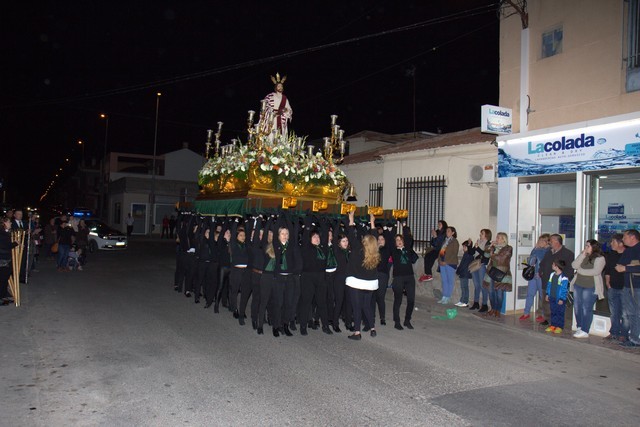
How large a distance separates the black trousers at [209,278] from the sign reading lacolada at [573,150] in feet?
21.9

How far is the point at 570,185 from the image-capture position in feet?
37.7

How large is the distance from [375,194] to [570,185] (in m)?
6.88

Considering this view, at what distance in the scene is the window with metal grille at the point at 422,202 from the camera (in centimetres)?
1452

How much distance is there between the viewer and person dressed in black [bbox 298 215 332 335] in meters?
8.46

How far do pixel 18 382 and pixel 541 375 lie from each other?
6185mm

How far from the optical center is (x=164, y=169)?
155 ft

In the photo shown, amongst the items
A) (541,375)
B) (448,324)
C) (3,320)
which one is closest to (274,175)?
(448,324)

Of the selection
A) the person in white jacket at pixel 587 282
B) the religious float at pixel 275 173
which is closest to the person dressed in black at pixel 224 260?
the religious float at pixel 275 173

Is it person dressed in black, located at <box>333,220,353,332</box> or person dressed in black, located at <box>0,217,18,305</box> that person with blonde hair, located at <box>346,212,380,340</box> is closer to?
person dressed in black, located at <box>333,220,353,332</box>

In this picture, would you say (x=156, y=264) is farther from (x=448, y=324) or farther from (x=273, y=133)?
(x=448, y=324)

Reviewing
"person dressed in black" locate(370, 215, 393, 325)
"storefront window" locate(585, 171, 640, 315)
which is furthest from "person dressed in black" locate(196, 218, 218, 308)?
"storefront window" locate(585, 171, 640, 315)

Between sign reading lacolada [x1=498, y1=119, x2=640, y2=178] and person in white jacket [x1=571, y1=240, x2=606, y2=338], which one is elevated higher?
sign reading lacolada [x1=498, y1=119, x2=640, y2=178]

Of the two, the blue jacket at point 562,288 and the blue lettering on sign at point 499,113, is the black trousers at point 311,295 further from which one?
the blue lettering on sign at point 499,113

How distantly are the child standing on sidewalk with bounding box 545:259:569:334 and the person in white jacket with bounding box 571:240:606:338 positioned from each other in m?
0.31
